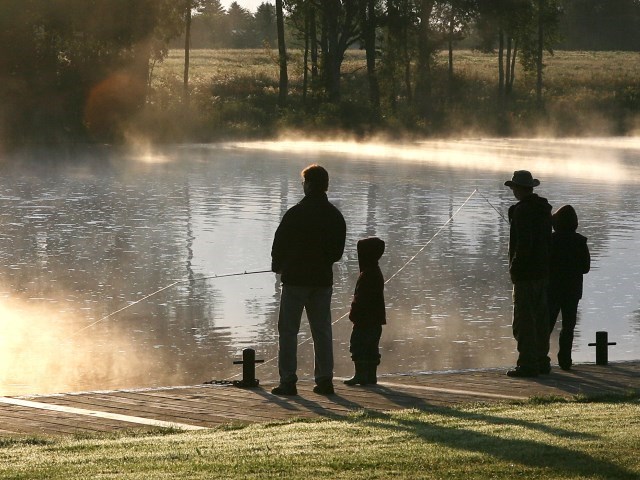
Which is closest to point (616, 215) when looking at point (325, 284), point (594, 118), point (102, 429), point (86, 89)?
point (325, 284)

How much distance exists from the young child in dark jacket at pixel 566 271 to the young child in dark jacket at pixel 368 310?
1.65 metres

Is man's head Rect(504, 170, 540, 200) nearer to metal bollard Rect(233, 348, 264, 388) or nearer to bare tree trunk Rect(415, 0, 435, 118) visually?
metal bollard Rect(233, 348, 264, 388)

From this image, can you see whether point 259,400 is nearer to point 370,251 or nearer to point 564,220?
point 370,251

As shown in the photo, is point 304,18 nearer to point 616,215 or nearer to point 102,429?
point 616,215

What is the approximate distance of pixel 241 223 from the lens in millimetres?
28516

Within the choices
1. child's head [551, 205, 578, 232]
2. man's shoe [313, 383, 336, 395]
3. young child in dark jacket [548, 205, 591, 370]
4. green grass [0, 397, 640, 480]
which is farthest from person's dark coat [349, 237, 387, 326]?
green grass [0, 397, 640, 480]

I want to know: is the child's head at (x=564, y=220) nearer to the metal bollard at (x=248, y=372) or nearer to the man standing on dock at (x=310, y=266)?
the man standing on dock at (x=310, y=266)

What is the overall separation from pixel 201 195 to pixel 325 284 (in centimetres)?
2404

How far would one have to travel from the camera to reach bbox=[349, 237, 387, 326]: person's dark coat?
11867mm

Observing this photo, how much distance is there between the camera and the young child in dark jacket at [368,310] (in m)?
11.8

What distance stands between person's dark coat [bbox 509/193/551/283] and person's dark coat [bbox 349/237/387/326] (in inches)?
46.0

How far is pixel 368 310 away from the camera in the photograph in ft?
39.1

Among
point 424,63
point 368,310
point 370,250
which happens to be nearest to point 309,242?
point 370,250

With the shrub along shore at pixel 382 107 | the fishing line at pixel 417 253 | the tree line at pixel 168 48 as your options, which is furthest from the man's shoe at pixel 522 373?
the shrub along shore at pixel 382 107
